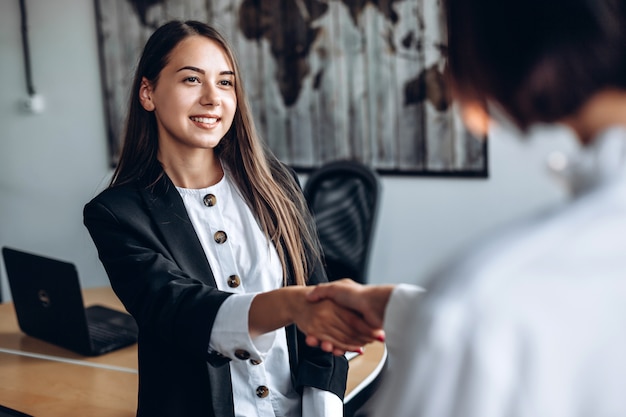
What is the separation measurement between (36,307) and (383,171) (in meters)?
1.87

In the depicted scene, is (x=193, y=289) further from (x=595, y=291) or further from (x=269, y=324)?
(x=595, y=291)

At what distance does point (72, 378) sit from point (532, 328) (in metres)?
1.49

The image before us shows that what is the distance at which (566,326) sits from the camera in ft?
2.14

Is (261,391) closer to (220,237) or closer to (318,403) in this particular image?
(318,403)

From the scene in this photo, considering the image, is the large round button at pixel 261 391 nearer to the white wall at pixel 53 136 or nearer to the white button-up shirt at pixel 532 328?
the white button-up shirt at pixel 532 328

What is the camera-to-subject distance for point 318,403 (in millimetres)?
1569

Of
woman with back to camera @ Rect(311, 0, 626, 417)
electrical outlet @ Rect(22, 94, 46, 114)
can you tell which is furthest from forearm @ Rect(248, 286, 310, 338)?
electrical outlet @ Rect(22, 94, 46, 114)

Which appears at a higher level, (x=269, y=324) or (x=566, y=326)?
(x=566, y=326)

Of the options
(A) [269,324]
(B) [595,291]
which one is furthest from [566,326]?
(A) [269,324]

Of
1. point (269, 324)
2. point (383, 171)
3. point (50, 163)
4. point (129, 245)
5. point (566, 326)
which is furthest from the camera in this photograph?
point (50, 163)

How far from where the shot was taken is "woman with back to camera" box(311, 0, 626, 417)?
2.12ft

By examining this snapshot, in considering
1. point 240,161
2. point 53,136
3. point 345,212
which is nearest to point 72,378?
point 240,161

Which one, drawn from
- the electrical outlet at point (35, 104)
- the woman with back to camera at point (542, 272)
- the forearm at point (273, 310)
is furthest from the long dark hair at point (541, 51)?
the electrical outlet at point (35, 104)

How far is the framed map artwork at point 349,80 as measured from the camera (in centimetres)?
336
